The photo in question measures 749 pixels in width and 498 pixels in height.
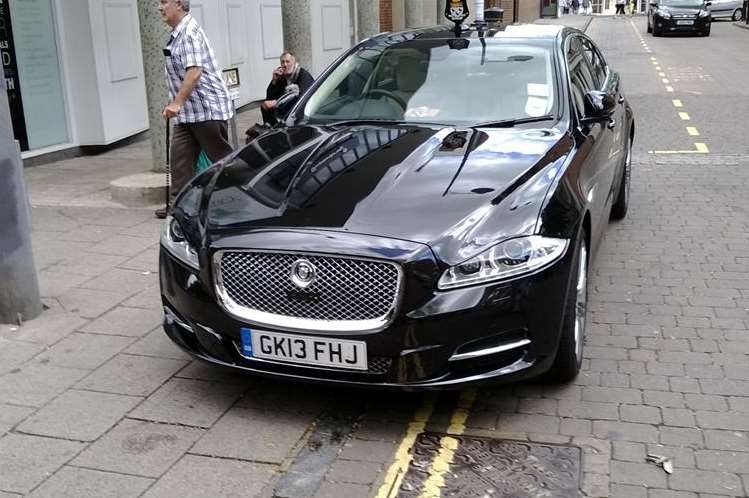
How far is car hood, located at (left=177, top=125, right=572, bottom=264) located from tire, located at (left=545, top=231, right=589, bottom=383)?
1.40 feet

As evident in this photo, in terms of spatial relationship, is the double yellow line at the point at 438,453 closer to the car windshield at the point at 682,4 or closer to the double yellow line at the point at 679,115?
the double yellow line at the point at 679,115

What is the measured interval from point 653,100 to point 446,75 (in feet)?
36.0

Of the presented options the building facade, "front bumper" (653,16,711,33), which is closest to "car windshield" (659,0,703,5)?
"front bumper" (653,16,711,33)

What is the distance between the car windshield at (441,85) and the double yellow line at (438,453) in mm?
1715

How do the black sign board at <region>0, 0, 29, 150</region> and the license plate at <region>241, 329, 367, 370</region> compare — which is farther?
the black sign board at <region>0, 0, 29, 150</region>

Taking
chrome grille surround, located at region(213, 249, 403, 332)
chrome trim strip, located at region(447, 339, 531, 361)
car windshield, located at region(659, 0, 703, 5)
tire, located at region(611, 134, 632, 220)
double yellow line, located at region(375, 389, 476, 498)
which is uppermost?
car windshield, located at region(659, 0, 703, 5)

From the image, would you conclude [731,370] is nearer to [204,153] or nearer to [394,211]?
[394,211]

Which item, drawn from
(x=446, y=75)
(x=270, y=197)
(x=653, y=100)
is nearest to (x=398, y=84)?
(x=446, y=75)

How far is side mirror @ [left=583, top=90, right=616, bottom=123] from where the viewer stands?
4.94 metres

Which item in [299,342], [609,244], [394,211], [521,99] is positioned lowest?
[609,244]

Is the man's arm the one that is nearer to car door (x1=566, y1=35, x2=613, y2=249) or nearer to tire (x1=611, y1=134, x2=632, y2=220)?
car door (x1=566, y1=35, x2=613, y2=249)

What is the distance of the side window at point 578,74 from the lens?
5.08 metres

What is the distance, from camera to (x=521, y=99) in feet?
16.4

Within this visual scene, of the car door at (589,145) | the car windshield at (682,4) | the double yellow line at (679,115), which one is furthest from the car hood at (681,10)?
the car door at (589,145)
